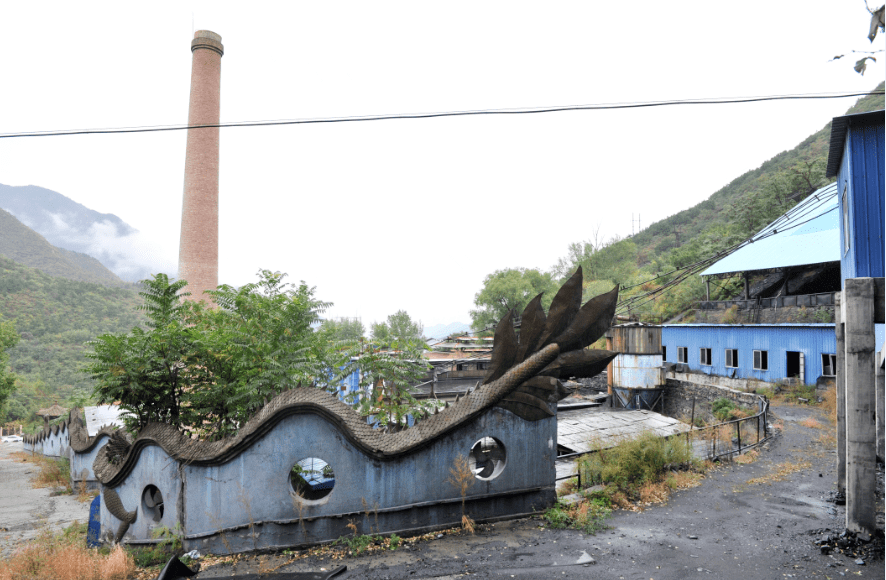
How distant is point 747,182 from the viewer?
81625 mm

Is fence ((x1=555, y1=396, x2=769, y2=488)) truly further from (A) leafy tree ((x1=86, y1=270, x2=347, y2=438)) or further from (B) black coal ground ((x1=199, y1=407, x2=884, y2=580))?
(A) leafy tree ((x1=86, y1=270, x2=347, y2=438))

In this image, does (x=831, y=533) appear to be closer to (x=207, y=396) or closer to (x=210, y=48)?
(x=207, y=396)

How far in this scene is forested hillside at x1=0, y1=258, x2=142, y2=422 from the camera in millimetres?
59719

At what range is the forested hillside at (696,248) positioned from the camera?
4025 centimetres

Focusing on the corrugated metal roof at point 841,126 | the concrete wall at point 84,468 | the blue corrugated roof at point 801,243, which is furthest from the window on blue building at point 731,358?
the concrete wall at point 84,468

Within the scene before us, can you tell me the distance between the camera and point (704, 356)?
2869cm

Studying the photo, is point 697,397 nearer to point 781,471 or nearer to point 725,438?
point 725,438

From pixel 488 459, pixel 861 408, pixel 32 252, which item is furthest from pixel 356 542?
pixel 32 252

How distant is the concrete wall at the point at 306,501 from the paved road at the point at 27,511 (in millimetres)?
4389

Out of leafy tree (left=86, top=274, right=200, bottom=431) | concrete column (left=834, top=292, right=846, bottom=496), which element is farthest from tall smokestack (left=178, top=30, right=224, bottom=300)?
concrete column (left=834, top=292, right=846, bottom=496)

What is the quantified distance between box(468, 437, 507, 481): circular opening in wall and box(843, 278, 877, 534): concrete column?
5098 millimetres

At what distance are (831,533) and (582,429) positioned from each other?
8134 mm

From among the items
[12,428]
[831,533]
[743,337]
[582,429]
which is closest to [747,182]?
[743,337]

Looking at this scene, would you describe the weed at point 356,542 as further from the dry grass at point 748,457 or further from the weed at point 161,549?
the dry grass at point 748,457
